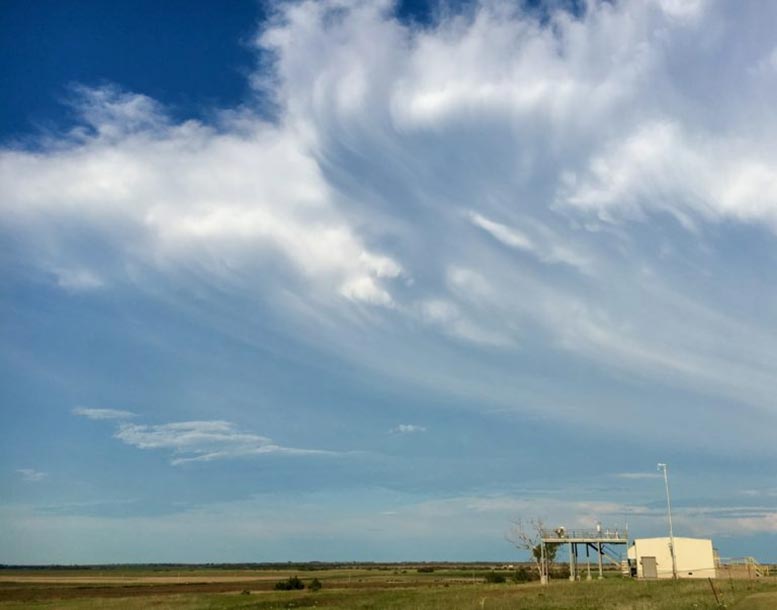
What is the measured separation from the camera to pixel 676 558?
8544 centimetres

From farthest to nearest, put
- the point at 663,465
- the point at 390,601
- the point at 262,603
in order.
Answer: the point at 663,465 → the point at 262,603 → the point at 390,601

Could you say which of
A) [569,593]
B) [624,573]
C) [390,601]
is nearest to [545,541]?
[624,573]

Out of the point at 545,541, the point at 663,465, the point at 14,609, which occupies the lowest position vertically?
the point at 14,609

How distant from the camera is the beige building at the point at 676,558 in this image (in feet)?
273

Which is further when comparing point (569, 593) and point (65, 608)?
point (65, 608)

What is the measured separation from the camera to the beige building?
8306 centimetres

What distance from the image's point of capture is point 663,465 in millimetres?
80375

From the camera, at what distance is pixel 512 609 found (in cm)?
4375

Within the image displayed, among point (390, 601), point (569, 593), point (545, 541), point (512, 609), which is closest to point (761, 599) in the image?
point (512, 609)

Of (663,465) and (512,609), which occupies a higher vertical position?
(663,465)

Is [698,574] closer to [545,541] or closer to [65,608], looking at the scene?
[545,541]

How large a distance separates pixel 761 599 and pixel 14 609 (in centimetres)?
6320

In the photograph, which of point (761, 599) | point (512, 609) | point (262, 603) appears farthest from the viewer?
point (262, 603)

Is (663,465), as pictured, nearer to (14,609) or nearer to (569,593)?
(569,593)
